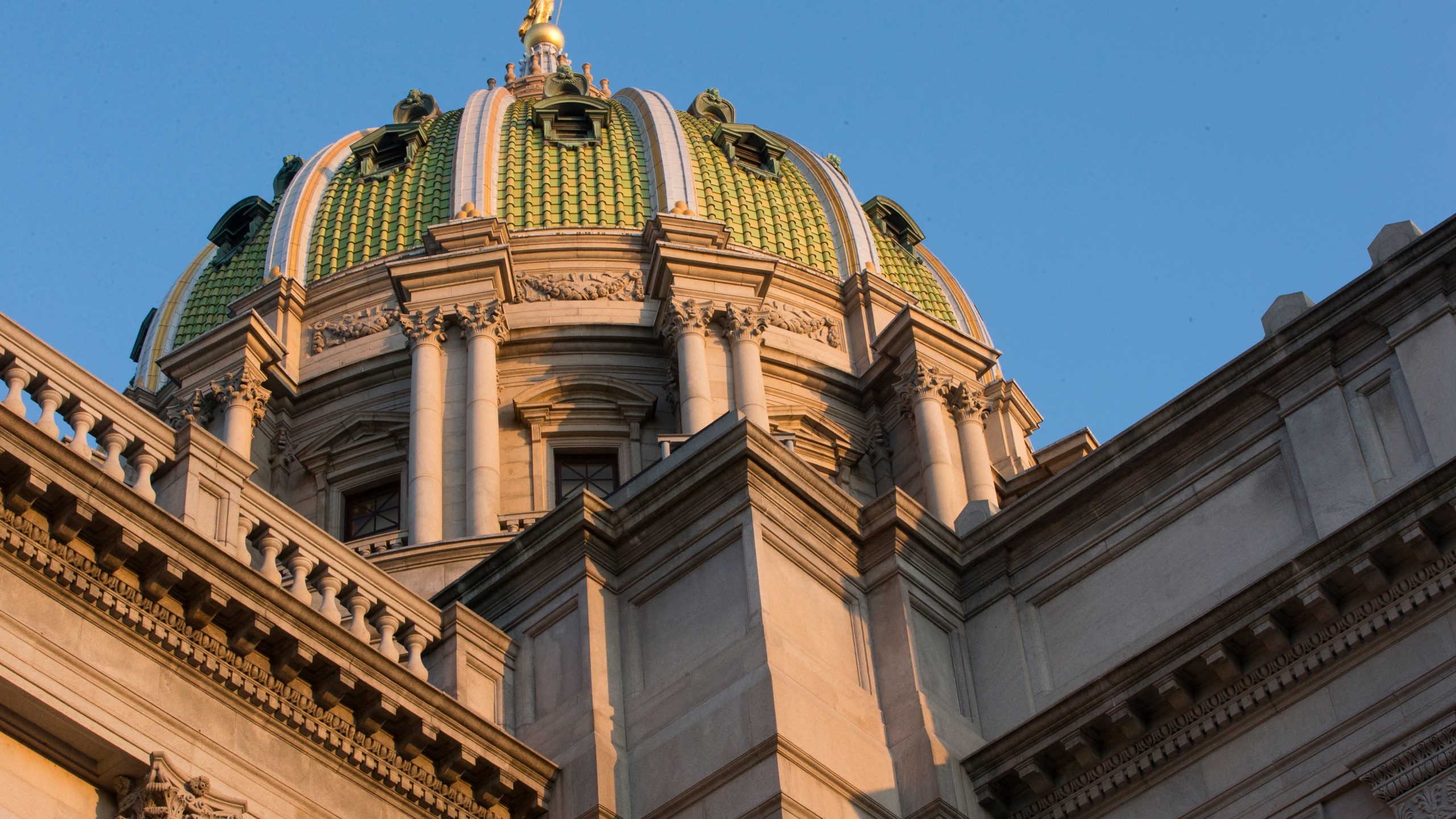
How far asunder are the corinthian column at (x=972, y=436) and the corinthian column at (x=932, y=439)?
45 cm

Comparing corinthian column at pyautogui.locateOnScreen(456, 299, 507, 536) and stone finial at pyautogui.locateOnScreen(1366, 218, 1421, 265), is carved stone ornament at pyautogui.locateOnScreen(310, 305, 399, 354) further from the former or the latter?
stone finial at pyautogui.locateOnScreen(1366, 218, 1421, 265)

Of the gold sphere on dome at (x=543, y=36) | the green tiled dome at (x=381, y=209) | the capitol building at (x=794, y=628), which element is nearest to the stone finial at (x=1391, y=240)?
the capitol building at (x=794, y=628)

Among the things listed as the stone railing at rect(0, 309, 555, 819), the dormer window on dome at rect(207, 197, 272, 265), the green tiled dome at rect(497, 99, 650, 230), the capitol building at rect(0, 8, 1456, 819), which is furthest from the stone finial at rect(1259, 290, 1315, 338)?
the dormer window on dome at rect(207, 197, 272, 265)

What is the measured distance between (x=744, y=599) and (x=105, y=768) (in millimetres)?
6344

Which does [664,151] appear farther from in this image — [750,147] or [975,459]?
[975,459]

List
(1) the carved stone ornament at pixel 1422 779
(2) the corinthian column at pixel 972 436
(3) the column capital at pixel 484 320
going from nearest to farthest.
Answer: (1) the carved stone ornament at pixel 1422 779
(3) the column capital at pixel 484 320
(2) the corinthian column at pixel 972 436

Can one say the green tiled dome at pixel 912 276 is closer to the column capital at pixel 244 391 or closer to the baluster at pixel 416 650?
the column capital at pixel 244 391

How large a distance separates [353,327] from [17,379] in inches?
1089

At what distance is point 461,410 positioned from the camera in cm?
4144

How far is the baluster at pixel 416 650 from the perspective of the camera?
2039 cm

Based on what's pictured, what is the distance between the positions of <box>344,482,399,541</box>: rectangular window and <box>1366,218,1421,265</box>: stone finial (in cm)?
2342

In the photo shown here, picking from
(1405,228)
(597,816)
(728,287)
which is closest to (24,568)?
(597,816)

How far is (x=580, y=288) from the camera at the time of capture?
4528 cm

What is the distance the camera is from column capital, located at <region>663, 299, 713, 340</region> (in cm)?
4278
